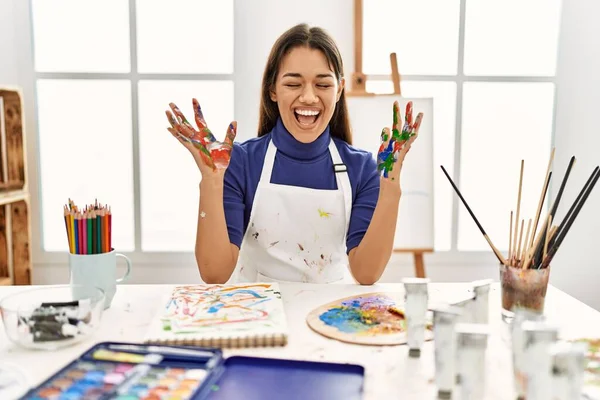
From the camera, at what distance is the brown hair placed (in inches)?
61.5

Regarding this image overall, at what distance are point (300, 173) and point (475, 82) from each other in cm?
122

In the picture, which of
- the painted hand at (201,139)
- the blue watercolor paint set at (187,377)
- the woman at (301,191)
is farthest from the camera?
the woman at (301,191)

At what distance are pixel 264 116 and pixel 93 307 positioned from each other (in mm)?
957

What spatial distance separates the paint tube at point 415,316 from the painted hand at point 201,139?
0.57 m

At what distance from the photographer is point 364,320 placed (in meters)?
1.03

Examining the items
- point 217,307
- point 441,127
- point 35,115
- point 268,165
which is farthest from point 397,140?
point 35,115

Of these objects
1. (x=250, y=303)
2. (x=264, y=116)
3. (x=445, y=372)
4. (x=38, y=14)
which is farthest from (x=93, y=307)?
(x=38, y=14)

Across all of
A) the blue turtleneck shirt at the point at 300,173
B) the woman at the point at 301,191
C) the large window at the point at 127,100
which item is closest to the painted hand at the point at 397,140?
the woman at the point at 301,191

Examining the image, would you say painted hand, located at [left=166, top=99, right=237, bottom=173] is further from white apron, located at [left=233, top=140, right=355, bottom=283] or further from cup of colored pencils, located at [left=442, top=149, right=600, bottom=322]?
cup of colored pencils, located at [left=442, top=149, right=600, bottom=322]

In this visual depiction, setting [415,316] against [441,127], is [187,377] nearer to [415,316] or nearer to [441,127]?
[415,316]

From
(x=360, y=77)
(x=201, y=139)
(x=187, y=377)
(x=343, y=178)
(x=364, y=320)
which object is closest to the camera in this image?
(x=187, y=377)

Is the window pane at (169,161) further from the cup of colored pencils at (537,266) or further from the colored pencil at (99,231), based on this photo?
the cup of colored pencils at (537,266)

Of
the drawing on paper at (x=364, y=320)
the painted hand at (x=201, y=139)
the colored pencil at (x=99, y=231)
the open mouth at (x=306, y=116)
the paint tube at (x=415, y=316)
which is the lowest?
the drawing on paper at (x=364, y=320)

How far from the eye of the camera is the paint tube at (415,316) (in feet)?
2.89
